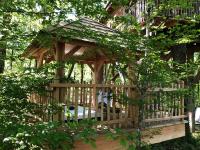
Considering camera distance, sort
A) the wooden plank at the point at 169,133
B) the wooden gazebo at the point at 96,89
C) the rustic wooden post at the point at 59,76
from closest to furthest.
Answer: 1. the wooden gazebo at the point at 96,89
2. the rustic wooden post at the point at 59,76
3. the wooden plank at the point at 169,133

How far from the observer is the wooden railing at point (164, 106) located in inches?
266

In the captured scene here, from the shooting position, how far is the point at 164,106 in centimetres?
850

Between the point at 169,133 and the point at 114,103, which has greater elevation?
the point at 114,103

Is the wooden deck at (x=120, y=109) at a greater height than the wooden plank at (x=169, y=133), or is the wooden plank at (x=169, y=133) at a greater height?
the wooden deck at (x=120, y=109)

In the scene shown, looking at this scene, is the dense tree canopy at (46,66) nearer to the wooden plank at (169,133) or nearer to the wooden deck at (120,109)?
the wooden deck at (120,109)

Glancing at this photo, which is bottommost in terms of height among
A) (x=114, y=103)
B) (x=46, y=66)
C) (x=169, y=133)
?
(x=169, y=133)

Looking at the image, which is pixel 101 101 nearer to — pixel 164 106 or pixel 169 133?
pixel 164 106

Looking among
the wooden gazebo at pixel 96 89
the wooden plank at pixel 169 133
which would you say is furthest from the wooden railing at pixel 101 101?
the wooden plank at pixel 169 133

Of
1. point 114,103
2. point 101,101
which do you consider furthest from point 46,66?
point 114,103

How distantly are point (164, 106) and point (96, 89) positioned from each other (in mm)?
2561

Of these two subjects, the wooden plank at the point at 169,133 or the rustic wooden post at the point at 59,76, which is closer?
the rustic wooden post at the point at 59,76

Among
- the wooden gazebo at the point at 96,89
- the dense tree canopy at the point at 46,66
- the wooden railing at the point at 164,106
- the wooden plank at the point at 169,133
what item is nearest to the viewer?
the dense tree canopy at the point at 46,66

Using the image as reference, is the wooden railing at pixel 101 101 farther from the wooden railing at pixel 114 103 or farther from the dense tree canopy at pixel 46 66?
the dense tree canopy at pixel 46 66

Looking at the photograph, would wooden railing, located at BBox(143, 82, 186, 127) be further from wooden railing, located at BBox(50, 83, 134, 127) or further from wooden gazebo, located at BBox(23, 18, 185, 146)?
wooden railing, located at BBox(50, 83, 134, 127)
